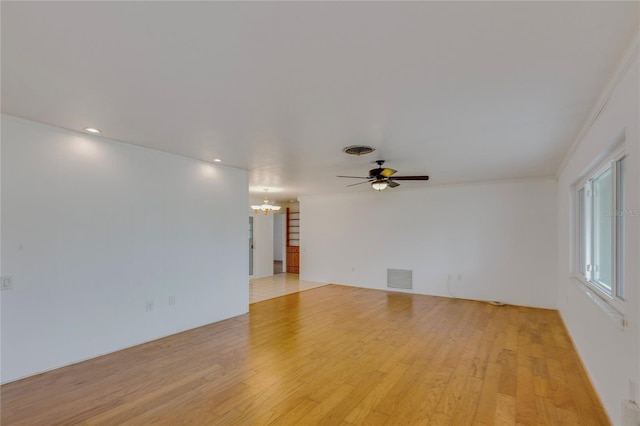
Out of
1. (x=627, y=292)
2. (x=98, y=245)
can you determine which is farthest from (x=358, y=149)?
(x=98, y=245)

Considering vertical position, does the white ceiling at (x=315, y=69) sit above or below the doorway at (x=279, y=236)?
above

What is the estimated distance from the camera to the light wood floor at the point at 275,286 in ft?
22.4

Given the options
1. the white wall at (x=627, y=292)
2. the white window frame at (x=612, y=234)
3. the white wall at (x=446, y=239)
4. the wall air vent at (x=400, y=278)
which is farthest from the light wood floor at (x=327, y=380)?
the wall air vent at (x=400, y=278)

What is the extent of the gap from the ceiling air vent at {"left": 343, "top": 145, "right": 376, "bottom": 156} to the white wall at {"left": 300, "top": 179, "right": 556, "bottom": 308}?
12.0ft

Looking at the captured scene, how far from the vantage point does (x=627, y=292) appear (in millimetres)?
1902

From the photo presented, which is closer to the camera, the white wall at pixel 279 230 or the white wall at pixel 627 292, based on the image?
the white wall at pixel 627 292

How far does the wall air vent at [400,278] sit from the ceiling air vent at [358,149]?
4.22 meters

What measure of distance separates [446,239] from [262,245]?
5.36m

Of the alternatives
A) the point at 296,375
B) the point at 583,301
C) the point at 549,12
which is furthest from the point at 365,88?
the point at 583,301

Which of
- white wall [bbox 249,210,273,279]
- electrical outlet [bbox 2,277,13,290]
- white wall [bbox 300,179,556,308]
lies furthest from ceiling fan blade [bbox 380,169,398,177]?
white wall [bbox 249,210,273,279]

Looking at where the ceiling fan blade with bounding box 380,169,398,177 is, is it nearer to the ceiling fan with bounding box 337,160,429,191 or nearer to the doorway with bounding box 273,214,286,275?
the ceiling fan with bounding box 337,160,429,191

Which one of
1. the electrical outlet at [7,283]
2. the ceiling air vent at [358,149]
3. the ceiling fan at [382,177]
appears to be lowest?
the electrical outlet at [7,283]

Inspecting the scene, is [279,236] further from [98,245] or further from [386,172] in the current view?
[98,245]

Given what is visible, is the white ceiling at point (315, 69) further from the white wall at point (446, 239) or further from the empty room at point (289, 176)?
the white wall at point (446, 239)
